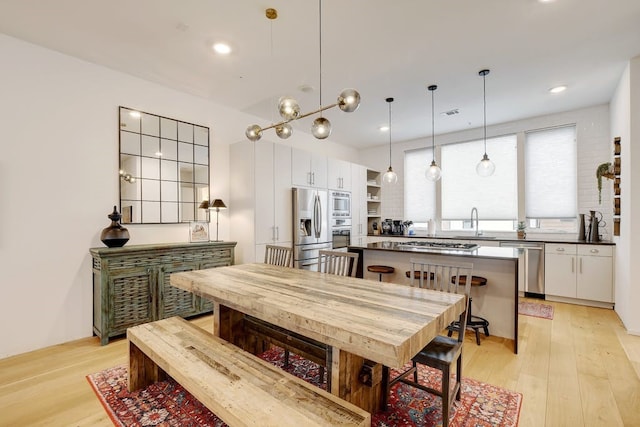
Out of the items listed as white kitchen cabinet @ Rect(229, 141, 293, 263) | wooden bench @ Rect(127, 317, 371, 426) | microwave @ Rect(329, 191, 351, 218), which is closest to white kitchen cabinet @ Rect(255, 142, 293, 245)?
white kitchen cabinet @ Rect(229, 141, 293, 263)

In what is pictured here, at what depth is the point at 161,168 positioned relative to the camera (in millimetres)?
3740

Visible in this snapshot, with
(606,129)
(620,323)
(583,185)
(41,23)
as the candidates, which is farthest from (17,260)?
(606,129)

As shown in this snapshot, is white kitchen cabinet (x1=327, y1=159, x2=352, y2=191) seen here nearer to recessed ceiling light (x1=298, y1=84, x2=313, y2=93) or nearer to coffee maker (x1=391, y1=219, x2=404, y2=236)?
coffee maker (x1=391, y1=219, x2=404, y2=236)

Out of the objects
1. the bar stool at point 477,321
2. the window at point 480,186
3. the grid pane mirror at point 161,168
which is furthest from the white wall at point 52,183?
the window at point 480,186

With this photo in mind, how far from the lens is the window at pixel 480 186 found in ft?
17.1

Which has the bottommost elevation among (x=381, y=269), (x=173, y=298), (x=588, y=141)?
(x=173, y=298)

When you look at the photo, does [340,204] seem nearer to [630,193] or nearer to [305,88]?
[305,88]

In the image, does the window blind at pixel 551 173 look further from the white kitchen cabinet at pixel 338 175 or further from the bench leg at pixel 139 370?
the bench leg at pixel 139 370

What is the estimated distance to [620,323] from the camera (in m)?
3.46

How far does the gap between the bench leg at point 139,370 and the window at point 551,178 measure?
220 inches

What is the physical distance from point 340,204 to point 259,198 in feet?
6.08

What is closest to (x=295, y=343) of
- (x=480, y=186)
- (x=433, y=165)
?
(x=433, y=165)

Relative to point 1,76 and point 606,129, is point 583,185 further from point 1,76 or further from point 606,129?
point 1,76

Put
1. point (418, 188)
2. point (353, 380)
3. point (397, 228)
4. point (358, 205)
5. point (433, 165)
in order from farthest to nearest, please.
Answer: point (418, 188) < point (397, 228) < point (358, 205) < point (433, 165) < point (353, 380)
